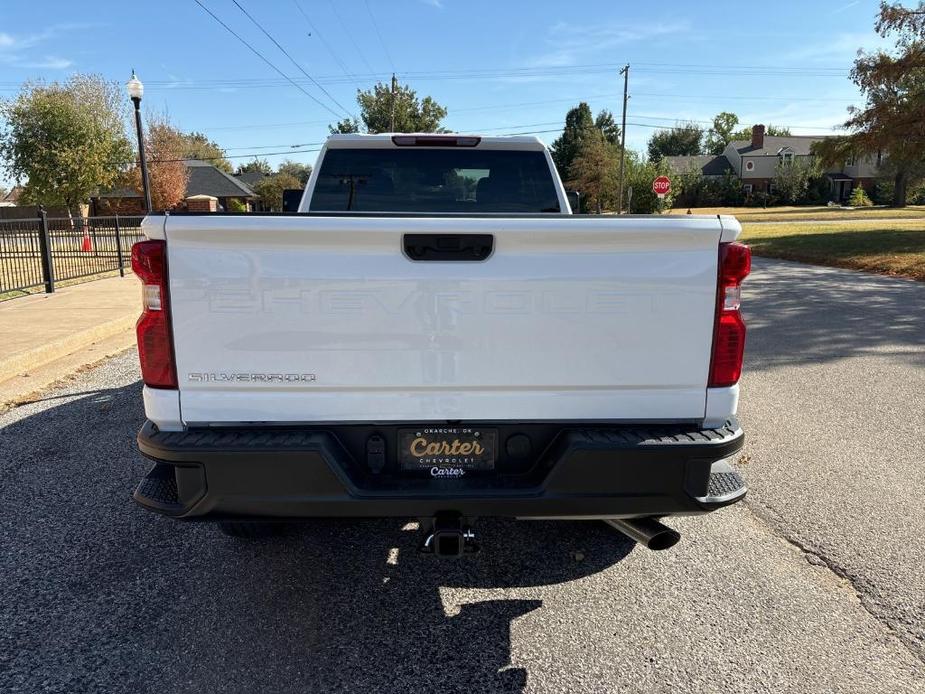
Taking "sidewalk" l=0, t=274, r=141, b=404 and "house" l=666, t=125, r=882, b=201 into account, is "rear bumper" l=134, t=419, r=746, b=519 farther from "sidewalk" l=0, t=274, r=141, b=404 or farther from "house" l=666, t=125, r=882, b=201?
"house" l=666, t=125, r=882, b=201

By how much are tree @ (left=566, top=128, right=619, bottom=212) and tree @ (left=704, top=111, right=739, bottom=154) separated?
63.4 meters

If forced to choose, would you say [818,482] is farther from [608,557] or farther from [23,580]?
[23,580]

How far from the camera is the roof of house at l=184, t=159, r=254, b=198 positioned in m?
58.5

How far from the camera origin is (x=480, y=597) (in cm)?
316

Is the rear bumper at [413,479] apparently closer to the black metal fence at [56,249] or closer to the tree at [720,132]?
the black metal fence at [56,249]

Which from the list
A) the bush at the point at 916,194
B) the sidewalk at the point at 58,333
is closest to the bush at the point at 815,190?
the bush at the point at 916,194

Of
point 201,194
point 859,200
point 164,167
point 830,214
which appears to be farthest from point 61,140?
point 859,200

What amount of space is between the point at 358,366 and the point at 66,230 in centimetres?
1453

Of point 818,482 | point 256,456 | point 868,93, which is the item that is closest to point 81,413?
point 256,456

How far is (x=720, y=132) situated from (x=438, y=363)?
133m

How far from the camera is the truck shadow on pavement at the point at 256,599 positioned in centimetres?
261

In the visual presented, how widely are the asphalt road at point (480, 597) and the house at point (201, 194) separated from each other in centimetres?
5041

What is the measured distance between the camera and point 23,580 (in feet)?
10.7

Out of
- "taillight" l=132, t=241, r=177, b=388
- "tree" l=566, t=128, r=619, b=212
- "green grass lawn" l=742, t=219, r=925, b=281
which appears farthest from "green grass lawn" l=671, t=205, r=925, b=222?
"taillight" l=132, t=241, r=177, b=388
